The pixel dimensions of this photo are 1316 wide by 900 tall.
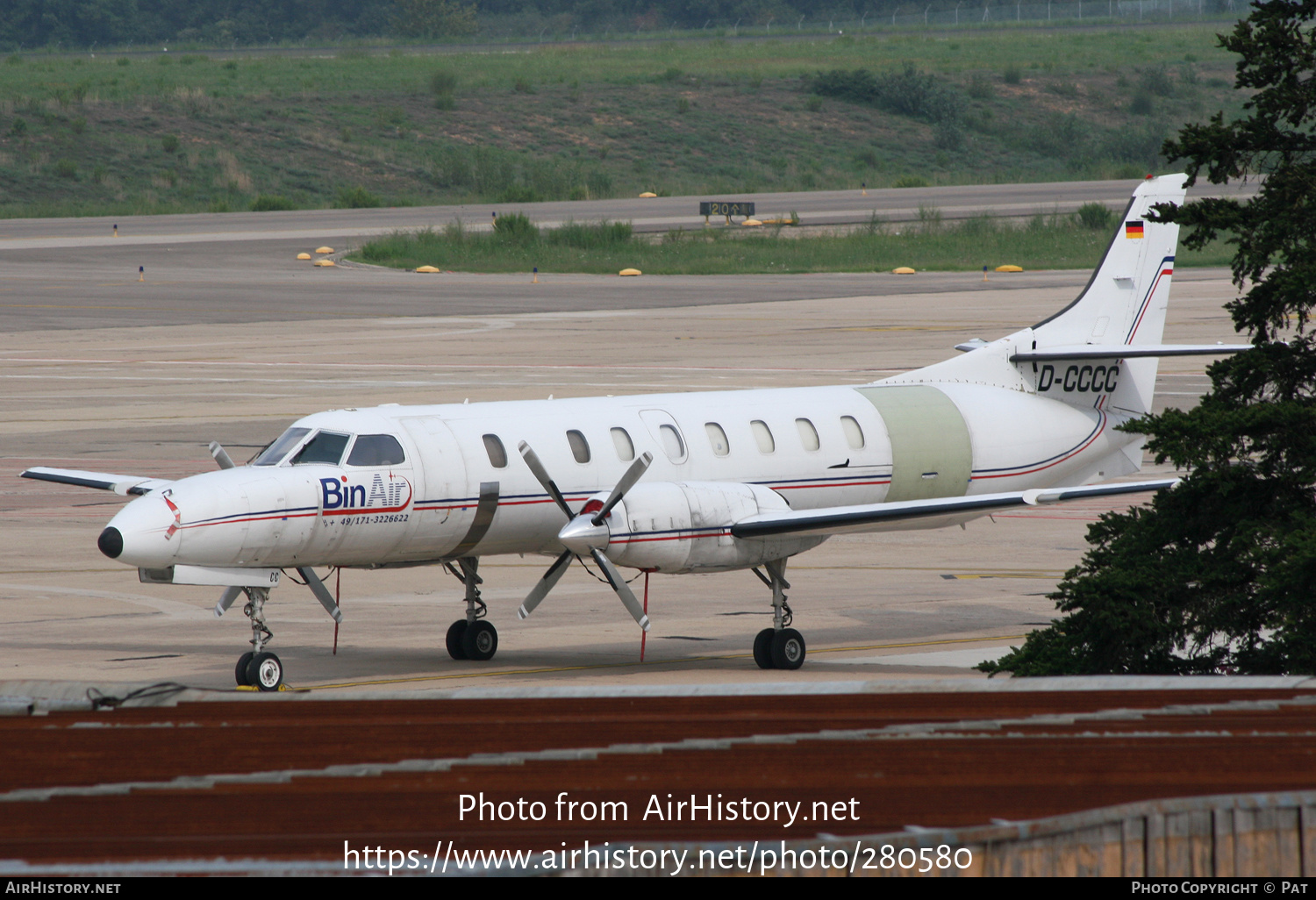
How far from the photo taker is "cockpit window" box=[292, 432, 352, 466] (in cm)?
1819

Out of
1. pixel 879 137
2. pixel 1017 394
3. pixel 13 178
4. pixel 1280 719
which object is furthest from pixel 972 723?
pixel 879 137

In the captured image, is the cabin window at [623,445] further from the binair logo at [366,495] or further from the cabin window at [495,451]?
the binair logo at [366,495]

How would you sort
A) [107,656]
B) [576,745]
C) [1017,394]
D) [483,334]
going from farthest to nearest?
1. [483,334]
2. [1017,394]
3. [107,656]
4. [576,745]

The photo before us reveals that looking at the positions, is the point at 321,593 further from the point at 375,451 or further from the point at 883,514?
the point at 883,514

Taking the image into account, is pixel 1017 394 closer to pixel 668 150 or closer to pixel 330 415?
pixel 330 415

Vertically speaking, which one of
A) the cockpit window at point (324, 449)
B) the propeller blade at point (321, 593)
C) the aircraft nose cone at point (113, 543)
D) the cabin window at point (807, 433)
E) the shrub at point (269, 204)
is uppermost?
the cockpit window at point (324, 449)

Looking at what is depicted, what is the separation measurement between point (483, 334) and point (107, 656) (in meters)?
35.7

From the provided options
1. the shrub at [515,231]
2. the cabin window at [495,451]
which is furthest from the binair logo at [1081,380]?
the shrub at [515,231]

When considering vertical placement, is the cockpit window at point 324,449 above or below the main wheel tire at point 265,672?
above

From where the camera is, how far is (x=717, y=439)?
2030 centimetres

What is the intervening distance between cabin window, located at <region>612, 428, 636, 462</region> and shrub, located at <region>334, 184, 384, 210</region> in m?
83.1

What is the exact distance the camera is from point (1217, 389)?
16.5 m

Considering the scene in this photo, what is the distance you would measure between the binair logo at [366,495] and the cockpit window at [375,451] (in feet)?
0.60

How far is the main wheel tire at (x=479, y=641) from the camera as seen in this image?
19312mm
